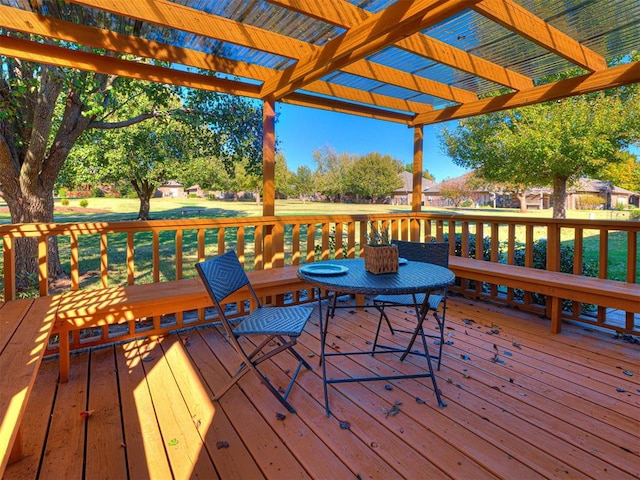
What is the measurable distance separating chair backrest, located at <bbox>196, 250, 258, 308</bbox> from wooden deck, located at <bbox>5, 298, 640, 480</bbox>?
614 mm

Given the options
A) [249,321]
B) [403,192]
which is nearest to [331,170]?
[403,192]

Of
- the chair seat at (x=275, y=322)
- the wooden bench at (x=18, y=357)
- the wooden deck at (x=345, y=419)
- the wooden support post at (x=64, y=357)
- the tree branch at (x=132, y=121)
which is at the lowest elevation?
the wooden deck at (x=345, y=419)

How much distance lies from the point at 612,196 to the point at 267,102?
74.5ft

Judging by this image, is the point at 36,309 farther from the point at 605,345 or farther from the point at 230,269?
the point at 605,345

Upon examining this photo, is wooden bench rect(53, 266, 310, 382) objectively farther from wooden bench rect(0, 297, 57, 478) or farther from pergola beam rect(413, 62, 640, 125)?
pergola beam rect(413, 62, 640, 125)

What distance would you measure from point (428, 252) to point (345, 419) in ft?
4.84

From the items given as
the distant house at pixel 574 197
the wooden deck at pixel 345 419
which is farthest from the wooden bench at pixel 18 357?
the distant house at pixel 574 197

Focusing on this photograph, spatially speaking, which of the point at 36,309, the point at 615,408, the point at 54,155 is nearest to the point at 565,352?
the point at 615,408

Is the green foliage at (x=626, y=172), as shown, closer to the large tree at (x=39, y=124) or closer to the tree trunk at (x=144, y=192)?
the large tree at (x=39, y=124)

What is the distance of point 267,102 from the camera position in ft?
12.5

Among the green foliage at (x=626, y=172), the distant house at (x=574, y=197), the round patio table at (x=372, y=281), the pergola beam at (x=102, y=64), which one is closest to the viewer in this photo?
the round patio table at (x=372, y=281)

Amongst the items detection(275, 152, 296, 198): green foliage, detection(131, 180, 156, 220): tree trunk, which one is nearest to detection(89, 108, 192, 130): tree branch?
detection(131, 180, 156, 220): tree trunk

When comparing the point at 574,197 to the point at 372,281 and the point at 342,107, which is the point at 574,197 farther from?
the point at 372,281

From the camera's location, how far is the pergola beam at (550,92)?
3.18m
